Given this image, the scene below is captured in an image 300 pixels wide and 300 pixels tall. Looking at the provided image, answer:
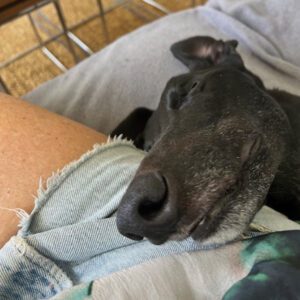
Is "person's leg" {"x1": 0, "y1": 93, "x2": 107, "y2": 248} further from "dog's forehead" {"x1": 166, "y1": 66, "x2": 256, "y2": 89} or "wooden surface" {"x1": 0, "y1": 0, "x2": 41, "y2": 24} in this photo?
"wooden surface" {"x1": 0, "y1": 0, "x2": 41, "y2": 24}

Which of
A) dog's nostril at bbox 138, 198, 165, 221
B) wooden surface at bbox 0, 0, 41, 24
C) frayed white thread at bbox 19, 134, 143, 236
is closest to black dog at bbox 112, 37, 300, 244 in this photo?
dog's nostril at bbox 138, 198, 165, 221

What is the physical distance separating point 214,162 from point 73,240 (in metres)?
0.27

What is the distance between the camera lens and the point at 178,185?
0.65m

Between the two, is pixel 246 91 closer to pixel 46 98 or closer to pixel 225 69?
pixel 225 69

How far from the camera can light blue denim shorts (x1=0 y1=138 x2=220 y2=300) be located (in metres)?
0.71

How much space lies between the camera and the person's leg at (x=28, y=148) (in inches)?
31.4

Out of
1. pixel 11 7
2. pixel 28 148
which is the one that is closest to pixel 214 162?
pixel 28 148

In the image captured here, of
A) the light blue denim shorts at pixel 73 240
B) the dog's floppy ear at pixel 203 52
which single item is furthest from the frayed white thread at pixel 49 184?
the dog's floppy ear at pixel 203 52

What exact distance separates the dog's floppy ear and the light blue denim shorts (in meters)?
0.46

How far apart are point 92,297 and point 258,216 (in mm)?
339

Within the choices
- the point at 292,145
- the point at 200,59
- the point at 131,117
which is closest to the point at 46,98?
the point at 131,117

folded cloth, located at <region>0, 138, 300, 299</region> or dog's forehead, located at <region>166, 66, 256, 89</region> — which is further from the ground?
dog's forehead, located at <region>166, 66, 256, 89</region>

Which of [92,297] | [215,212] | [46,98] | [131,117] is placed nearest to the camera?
[92,297]

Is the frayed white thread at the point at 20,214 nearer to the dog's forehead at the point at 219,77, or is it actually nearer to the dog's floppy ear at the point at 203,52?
the dog's forehead at the point at 219,77
